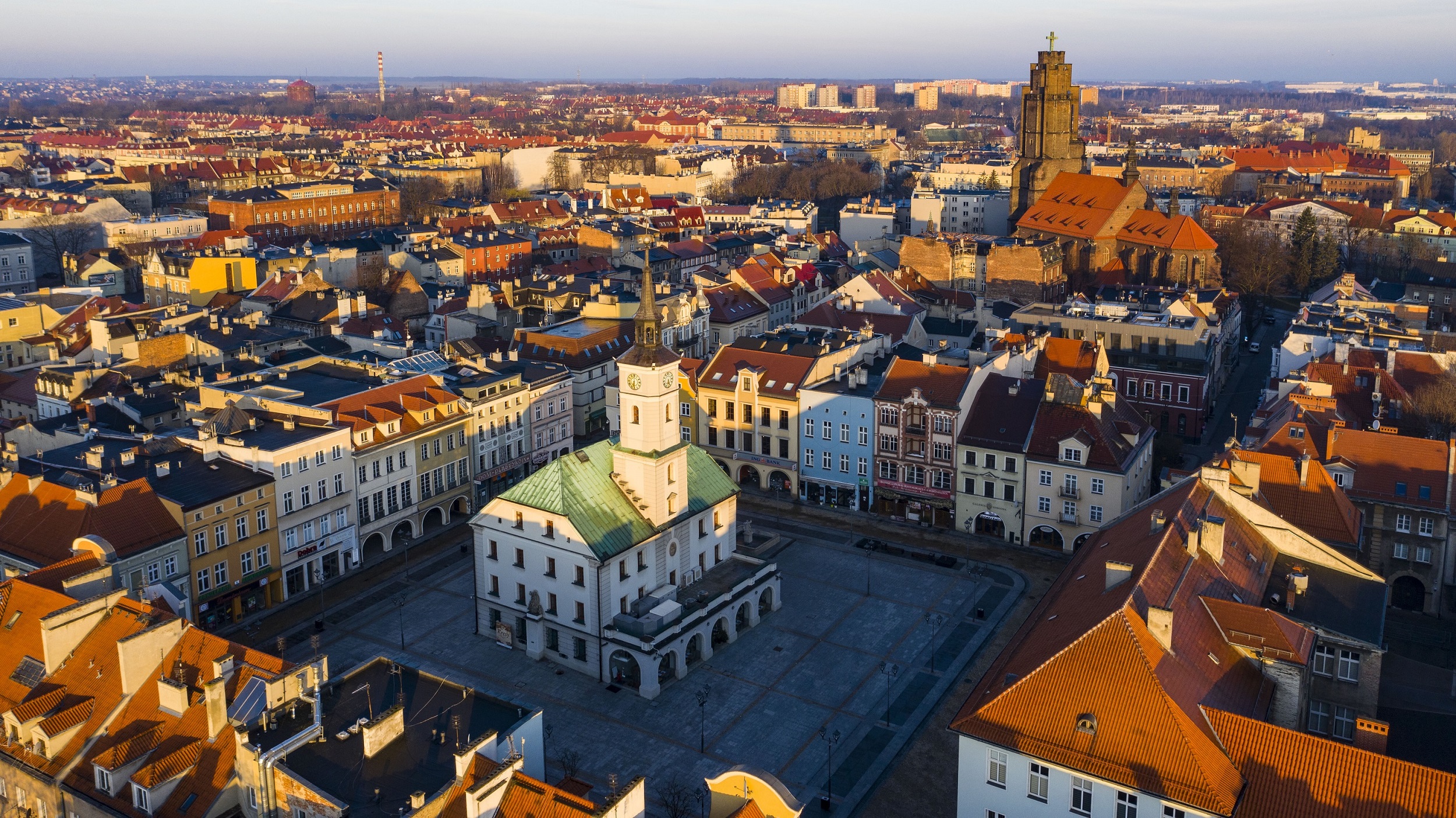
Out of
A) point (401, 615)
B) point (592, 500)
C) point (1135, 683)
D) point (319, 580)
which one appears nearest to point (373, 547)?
point (319, 580)

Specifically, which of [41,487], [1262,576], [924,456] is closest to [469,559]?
[41,487]

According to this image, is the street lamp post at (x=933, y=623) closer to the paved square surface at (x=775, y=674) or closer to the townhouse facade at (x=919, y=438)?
the paved square surface at (x=775, y=674)

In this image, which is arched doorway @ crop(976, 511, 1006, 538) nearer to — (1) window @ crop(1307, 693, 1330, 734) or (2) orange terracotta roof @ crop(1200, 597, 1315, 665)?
(1) window @ crop(1307, 693, 1330, 734)

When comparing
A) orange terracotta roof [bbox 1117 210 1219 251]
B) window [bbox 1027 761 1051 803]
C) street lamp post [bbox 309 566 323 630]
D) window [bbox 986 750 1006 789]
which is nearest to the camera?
window [bbox 1027 761 1051 803]

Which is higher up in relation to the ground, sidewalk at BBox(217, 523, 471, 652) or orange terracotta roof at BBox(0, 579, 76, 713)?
orange terracotta roof at BBox(0, 579, 76, 713)

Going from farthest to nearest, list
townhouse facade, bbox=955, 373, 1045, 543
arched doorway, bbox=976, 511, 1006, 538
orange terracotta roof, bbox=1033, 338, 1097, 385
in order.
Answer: orange terracotta roof, bbox=1033, 338, 1097, 385 < arched doorway, bbox=976, 511, 1006, 538 < townhouse facade, bbox=955, 373, 1045, 543

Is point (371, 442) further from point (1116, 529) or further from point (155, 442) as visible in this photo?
point (1116, 529)

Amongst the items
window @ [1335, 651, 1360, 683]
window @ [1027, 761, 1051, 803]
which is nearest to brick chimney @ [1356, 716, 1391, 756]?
window @ [1027, 761, 1051, 803]

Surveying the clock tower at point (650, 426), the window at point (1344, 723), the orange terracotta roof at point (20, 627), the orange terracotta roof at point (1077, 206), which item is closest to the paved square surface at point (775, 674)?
the clock tower at point (650, 426)
